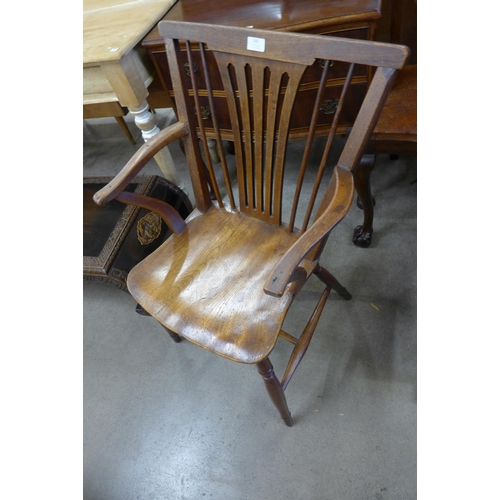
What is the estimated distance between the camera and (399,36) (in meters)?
1.49

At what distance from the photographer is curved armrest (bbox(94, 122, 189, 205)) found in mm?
920

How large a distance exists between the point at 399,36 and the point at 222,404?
1669 millimetres

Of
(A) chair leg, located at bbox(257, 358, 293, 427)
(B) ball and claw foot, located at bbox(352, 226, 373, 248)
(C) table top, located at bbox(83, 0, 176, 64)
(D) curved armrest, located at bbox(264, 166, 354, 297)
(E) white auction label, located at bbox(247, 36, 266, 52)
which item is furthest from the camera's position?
(B) ball and claw foot, located at bbox(352, 226, 373, 248)

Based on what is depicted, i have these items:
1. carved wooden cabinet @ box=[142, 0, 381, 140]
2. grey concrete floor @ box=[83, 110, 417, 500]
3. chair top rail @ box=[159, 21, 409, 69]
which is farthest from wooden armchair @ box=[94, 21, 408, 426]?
grey concrete floor @ box=[83, 110, 417, 500]

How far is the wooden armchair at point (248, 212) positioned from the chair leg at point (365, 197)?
34cm

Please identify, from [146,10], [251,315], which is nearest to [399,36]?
[146,10]

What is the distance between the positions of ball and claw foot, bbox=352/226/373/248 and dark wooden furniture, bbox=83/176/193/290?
803 millimetres

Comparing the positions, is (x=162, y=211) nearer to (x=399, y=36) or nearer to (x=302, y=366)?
(x=302, y=366)

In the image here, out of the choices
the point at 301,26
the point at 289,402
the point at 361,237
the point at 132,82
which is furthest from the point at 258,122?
the point at 289,402

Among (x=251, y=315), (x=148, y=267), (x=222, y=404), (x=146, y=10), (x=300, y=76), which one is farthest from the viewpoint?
(x=146, y=10)

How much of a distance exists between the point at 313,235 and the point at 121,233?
93 cm

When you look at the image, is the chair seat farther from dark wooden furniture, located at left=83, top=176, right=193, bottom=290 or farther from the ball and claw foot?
the ball and claw foot

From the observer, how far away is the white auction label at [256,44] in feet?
2.72

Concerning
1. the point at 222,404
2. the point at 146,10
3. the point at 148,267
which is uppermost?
the point at 146,10
